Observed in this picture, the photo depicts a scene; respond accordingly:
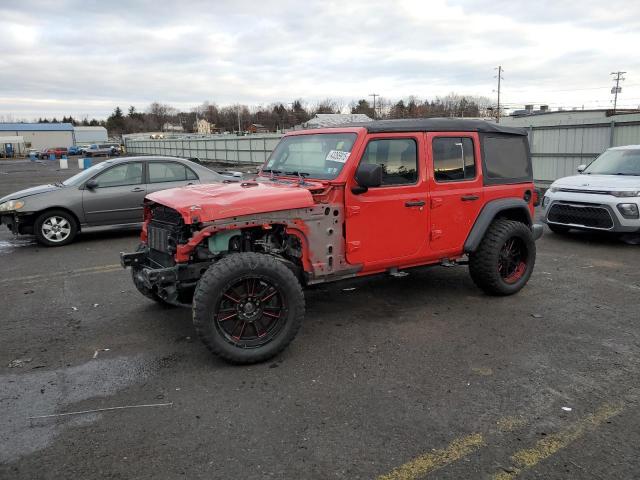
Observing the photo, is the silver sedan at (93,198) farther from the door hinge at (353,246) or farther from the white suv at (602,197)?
the white suv at (602,197)

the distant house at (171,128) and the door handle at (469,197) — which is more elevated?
the distant house at (171,128)

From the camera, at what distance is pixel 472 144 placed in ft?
18.3

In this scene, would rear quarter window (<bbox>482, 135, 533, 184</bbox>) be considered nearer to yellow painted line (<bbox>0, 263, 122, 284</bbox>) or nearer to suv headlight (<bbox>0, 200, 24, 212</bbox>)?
yellow painted line (<bbox>0, 263, 122, 284</bbox>)

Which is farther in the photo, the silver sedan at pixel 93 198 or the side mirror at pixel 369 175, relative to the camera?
the silver sedan at pixel 93 198

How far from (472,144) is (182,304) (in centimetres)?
347

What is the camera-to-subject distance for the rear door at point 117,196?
9438mm

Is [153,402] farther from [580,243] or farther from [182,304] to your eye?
[580,243]

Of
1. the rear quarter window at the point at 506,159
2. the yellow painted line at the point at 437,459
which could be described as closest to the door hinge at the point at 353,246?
the rear quarter window at the point at 506,159

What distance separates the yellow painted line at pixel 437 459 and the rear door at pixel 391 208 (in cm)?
205

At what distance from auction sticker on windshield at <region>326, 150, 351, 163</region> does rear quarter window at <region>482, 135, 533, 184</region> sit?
181 centimetres

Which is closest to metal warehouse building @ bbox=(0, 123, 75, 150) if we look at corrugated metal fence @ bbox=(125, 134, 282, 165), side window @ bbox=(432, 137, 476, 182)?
corrugated metal fence @ bbox=(125, 134, 282, 165)

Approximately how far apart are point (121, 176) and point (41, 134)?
95.3 m

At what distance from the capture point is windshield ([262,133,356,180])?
4.86m

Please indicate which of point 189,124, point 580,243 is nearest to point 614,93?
point 580,243
